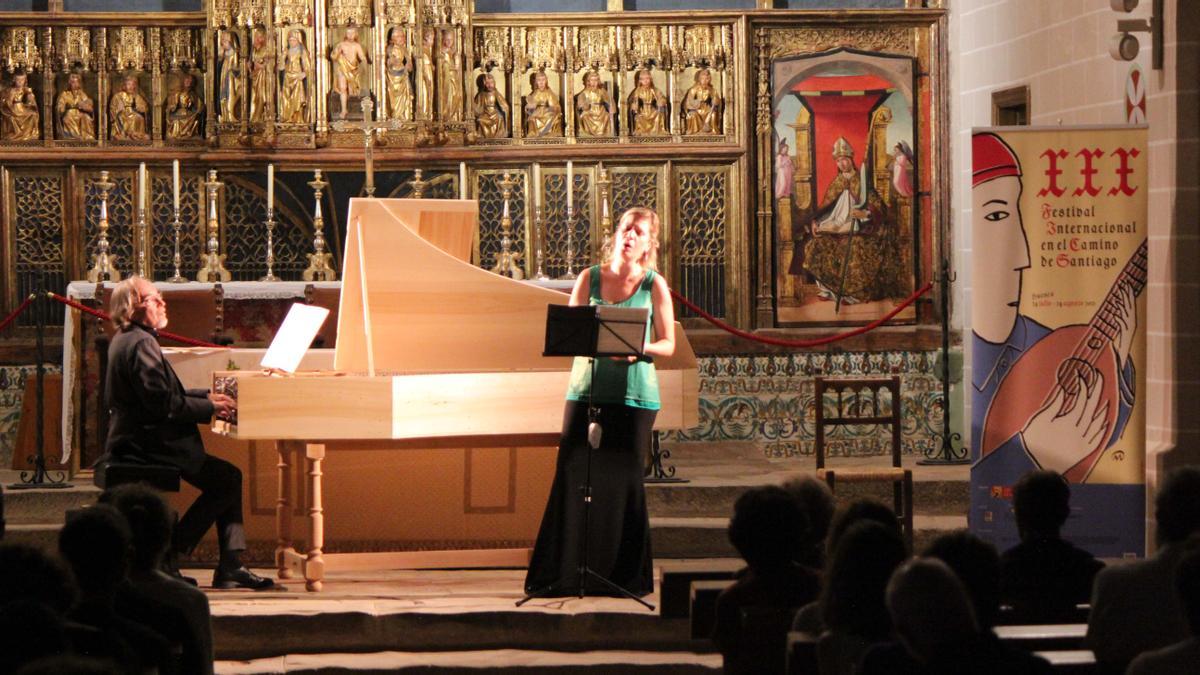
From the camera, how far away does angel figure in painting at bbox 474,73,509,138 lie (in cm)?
1180

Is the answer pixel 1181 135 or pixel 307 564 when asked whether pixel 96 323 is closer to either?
pixel 307 564

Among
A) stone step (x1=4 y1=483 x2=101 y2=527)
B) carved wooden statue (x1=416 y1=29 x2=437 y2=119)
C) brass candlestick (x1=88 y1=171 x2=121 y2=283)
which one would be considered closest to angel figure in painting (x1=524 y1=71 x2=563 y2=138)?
carved wooden statue (x1=416 y1=29 x2=437 y2=119)

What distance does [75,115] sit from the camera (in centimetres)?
1172

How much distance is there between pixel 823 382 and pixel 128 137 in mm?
4962

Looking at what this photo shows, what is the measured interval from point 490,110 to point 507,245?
1.05 metres

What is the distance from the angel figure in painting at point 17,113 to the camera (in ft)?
38.4

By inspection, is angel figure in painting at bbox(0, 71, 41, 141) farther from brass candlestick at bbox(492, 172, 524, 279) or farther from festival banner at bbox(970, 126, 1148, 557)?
festival banner at bbox(970, 126, 1148, 557)

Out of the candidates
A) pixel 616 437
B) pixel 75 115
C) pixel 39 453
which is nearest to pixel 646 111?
pixel 75 115

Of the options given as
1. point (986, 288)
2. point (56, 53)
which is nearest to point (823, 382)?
point (986, 288)

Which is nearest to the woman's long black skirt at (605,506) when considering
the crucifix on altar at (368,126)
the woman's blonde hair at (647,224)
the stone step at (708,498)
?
the woman's blonde hair at (647,224)

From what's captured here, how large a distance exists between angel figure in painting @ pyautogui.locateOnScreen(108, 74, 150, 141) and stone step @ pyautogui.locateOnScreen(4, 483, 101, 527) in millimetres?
2968

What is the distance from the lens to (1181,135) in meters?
7.51

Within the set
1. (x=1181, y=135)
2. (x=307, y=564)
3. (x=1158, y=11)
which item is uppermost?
(x=1158, y=11)

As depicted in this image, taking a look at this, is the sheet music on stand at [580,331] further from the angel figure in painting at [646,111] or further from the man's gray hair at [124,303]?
the angel figure in painting at [646,111]
